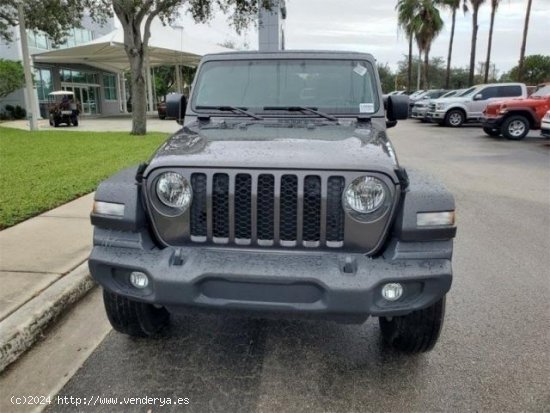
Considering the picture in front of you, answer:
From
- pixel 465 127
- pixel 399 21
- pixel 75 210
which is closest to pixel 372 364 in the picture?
pixel 75 210

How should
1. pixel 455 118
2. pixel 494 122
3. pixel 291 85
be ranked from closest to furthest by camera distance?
pixel 291 85, pixel 494 122, pixel 455 118

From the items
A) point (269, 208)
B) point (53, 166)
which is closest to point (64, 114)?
point (53, 166)

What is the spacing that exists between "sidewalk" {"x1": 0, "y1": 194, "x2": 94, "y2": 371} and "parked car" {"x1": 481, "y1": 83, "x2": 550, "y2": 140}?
14425 millimetres

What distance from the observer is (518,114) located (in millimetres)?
15758

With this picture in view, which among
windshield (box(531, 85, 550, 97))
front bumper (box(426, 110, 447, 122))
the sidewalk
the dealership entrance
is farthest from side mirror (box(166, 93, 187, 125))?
the dealership entrance

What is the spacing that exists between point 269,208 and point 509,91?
19491 mm

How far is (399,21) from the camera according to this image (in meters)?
42.5

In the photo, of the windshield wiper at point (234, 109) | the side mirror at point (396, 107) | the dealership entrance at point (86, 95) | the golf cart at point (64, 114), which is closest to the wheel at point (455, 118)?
the golf cart at point (64, 114)

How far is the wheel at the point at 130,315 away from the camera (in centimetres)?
294

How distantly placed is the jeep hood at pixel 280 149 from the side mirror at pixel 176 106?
0.89 meters

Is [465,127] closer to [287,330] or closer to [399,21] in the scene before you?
[287,330]

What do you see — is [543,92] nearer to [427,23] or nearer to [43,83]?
[427,23]

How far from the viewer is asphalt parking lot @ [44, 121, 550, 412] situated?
2.62 m

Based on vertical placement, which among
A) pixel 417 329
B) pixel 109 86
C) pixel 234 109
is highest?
pixel 109 86
